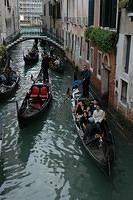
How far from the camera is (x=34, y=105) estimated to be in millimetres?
10445

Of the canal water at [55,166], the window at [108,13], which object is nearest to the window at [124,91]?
the canal water at [55,166]

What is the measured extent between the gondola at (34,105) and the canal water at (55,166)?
0.29m

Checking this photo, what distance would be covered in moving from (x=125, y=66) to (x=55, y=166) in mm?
3387

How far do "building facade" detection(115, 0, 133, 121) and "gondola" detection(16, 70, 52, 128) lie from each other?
2.21m

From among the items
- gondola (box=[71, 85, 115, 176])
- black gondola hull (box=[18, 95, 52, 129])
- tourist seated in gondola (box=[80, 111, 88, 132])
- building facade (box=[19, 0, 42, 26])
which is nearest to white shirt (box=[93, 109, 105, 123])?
gondola (box=[71, 85, 115, 176])

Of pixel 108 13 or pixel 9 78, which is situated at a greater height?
pixel 108 13

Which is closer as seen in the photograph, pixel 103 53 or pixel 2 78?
pixel 103 53

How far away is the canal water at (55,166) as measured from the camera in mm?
6348

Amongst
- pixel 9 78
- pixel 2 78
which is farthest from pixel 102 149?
pixel 9 78

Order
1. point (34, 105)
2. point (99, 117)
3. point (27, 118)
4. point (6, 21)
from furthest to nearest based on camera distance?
point (6, 21) → point (34, 105) → point (27, 118) → point (99, 117)

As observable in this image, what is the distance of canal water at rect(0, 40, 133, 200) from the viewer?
635 cm

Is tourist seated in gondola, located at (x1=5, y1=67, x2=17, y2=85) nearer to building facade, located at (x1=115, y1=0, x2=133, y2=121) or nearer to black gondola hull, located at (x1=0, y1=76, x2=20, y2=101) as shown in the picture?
black gondola hull, located at (x1=0, y1=76, x2=20, y2=101)

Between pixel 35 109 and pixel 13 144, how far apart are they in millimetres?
1746

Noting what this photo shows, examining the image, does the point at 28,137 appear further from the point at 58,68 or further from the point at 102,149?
the point at 58,68
